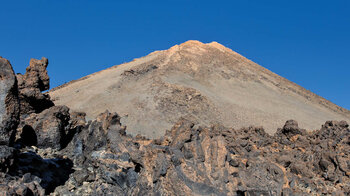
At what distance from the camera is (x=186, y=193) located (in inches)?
291

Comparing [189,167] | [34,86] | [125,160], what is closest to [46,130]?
[34,86]

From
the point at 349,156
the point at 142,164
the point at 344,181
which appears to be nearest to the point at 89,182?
the point at 142,164

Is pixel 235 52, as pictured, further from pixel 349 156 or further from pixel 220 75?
pixel 349 156

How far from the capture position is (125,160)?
34.5 feet

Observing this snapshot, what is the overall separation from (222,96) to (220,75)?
8997mm

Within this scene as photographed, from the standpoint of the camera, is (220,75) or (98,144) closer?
(98,144)

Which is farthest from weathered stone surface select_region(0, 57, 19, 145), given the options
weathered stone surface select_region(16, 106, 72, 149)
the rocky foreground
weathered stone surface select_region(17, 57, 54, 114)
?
weathered stone surface select_region(17, 57, 54, 114)

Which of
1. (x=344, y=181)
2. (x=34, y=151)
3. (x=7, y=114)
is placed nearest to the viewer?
(x=7, y=114)

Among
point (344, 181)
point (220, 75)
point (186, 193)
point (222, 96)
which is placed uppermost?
point (220, 75)

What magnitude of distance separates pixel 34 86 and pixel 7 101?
726 centimetres

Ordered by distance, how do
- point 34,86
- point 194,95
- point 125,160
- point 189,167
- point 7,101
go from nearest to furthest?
point 189,167
point 7,101
point 125,160
point 34,86
point 194,95

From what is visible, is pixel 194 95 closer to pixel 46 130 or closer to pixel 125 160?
pixel 46 130

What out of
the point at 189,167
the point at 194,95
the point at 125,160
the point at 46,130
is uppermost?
the point at 194,95

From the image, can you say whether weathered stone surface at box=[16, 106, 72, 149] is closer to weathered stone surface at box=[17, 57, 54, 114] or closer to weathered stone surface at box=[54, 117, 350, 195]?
weathered stone surface at box=[54, 117, 350, 195]
